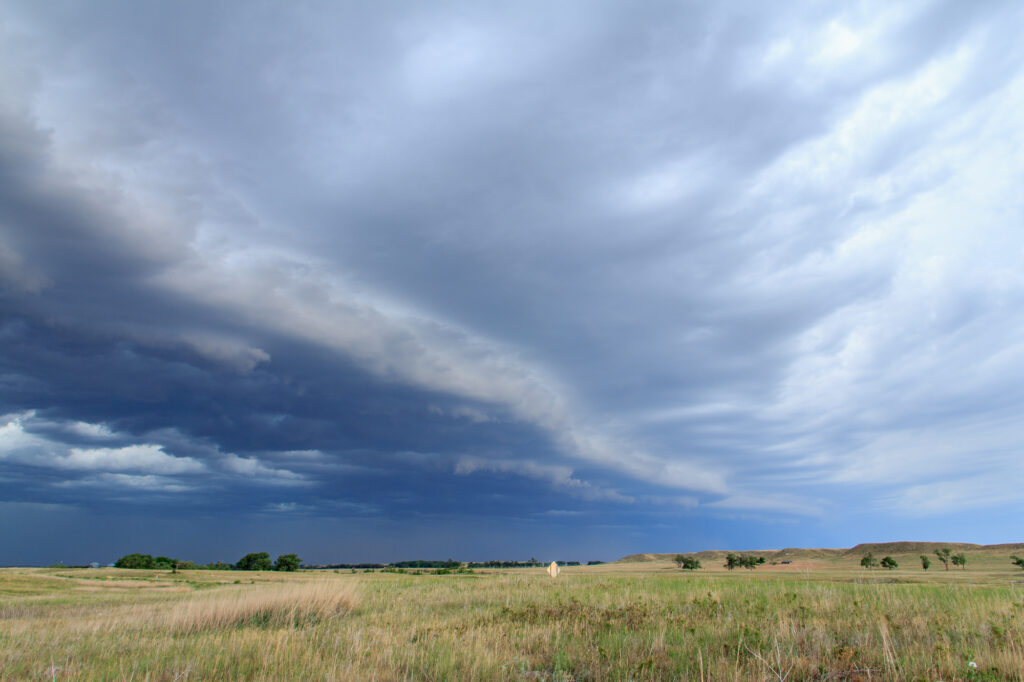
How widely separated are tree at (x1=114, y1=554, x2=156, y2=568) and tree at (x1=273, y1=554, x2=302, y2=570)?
32.8 metres

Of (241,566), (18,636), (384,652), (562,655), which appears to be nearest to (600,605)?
(562,655)

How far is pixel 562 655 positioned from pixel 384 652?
3.22 m

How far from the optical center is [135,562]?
14112cm

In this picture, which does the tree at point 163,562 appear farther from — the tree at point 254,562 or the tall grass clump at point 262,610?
the tall grass clump at point 262,610

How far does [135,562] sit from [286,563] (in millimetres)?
39075

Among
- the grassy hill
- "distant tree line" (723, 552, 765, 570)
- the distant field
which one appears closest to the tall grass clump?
the distant field

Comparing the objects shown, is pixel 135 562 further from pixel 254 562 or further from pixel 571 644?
pixel 571 644

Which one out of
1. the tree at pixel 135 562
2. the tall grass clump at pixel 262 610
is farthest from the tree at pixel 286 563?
the tall grass clump at pixel 262 610

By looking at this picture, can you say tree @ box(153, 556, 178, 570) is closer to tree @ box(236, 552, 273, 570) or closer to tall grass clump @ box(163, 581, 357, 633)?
tree @ box(236, 552, 273, 570)

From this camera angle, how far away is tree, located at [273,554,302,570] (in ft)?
522

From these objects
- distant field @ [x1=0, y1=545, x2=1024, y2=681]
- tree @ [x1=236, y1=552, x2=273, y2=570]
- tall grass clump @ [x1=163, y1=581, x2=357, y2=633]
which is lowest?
tree @ [x1=236, y1=552, x2=273, y2=570]

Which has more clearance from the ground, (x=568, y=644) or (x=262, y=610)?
(x=568, y=644)

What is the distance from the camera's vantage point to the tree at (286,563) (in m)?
159

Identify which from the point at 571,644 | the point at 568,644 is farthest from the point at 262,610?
the point at 571,644
